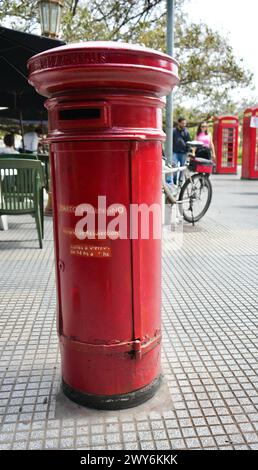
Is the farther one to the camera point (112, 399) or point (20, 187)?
point (20, 187)

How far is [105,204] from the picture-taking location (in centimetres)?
205

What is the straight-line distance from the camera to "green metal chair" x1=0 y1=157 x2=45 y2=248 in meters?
5.54

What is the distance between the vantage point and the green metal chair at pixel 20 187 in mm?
5535

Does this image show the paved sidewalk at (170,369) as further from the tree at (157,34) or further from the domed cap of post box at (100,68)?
the tree at (157,34)

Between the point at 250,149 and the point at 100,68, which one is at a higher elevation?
the point at 100,68

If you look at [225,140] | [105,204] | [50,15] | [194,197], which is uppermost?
[50,15]

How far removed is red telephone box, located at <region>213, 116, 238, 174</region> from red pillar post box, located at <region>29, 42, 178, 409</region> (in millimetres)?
18652

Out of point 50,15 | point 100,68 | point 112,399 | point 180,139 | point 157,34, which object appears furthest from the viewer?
point 157,34

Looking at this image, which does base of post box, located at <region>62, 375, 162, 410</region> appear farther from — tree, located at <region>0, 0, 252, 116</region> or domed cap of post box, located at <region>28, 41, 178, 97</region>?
tree, located at <region>0, 0, 252, 116</region>

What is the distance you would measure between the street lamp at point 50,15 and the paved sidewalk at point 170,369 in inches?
181

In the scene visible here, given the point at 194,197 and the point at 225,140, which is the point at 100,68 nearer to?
the point at 194,197

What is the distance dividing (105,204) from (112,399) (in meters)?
0.98

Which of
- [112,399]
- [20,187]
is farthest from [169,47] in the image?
[112,399]

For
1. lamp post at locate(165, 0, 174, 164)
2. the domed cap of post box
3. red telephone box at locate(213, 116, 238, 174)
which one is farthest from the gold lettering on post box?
red telephone box at locate(213, 116, 238, 174)
